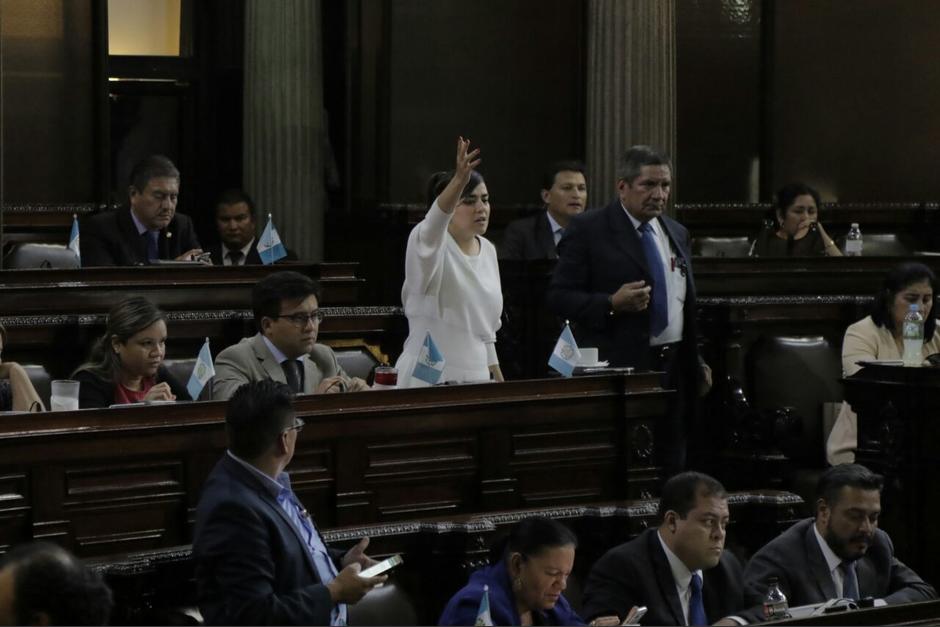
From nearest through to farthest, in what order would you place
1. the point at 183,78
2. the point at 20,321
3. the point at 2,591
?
the point at 2,591, the point at 20,321, the point at 183,78

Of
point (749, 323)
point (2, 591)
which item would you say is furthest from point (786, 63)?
point (2, 591)

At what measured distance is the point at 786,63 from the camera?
1123 centimetres

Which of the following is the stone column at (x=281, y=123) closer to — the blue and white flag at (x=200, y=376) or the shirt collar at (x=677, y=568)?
the blue and white flag at (x=200, y=376)

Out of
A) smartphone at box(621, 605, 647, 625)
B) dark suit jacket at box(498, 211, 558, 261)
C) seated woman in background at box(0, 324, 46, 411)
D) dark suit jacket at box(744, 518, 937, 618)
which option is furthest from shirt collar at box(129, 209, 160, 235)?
smartphone at box(621, 605, 647, 625)

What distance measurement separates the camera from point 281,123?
916 cm

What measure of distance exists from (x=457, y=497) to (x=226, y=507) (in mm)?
1440

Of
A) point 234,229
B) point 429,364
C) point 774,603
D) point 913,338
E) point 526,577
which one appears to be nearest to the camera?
point 526,577

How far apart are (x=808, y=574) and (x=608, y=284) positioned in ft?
5.42

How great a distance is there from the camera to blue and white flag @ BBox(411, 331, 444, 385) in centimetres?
530

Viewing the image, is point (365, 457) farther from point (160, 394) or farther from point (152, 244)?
point (152, 244)

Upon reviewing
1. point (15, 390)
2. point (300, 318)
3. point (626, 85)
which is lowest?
point (15, 390)

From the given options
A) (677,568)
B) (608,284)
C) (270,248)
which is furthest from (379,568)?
(270,248)

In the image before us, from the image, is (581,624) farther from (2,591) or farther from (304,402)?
(2,591)

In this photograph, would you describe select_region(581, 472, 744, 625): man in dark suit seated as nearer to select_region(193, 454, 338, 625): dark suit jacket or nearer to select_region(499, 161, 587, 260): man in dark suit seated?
select_region(193, 454, 338, 625): dark suit jacket
